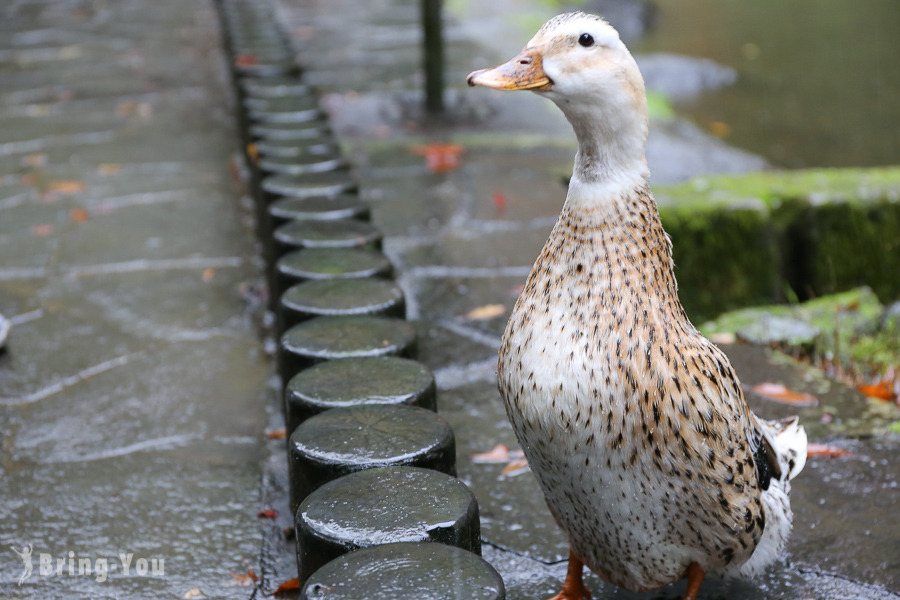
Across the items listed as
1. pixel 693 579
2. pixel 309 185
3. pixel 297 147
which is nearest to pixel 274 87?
pixel 297 147

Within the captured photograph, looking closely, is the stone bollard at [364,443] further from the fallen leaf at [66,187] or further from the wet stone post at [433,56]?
the wet stone post at [433,56]

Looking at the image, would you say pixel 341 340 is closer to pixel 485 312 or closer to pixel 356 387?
pixel 356 387

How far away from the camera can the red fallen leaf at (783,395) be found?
9.82 ft

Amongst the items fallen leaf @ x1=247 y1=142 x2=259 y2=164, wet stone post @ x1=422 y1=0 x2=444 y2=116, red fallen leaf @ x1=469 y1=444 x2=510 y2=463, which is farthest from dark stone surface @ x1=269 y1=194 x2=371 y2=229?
wet stone post @ x1=422 y1=0 x2=444 y2=116

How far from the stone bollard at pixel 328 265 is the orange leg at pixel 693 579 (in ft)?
4.95

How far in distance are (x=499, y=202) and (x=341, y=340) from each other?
7.56ft

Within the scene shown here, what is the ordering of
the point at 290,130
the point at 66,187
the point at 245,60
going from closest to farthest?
the point at 290,130 → the point at 66,187 → the point at 245,60

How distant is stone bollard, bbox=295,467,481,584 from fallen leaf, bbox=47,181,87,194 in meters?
4.07

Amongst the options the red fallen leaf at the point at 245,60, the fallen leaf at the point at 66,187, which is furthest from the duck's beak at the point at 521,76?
the red fallen leaf at the point at 245,60

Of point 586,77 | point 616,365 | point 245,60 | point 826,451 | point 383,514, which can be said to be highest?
point 586,77

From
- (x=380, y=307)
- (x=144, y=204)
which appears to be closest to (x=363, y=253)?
(x=380, y=307)

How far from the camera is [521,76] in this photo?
1675mm

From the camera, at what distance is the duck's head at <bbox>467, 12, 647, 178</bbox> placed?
1652mm

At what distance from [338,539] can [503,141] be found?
4.33 metres
